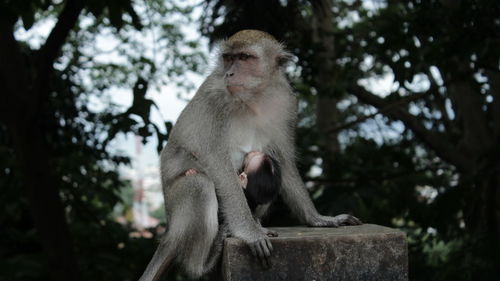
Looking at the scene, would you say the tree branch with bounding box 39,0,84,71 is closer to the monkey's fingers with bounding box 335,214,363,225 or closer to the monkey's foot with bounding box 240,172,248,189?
the monkey's foot with bounding box 240,172,248,189

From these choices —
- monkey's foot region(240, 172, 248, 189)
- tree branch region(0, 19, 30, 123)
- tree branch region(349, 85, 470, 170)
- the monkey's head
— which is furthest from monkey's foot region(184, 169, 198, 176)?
tree branch region(349, 85, 470, 170)

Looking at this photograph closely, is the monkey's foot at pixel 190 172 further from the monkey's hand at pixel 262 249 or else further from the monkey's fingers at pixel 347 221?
the monkey's fingers at pixel 347 221

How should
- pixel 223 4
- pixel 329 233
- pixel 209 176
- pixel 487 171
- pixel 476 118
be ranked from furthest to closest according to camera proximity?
1. pixel 476 118
2. pixel 223 4
3. pixel 487 171
4. pixel 209 176
5. pixel 329 233

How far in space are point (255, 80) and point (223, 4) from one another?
76.9 inches

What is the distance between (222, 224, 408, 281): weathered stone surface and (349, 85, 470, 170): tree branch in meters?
3.97

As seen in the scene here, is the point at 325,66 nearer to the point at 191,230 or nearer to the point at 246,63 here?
the point at 246,63

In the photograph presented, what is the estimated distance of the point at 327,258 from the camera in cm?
343

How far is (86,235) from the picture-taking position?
7531 millimetres

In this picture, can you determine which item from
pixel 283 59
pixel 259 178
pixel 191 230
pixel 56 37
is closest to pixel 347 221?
pixel 259 178

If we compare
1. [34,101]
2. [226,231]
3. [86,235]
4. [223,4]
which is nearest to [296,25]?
[223,4]

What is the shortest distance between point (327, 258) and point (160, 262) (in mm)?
1074

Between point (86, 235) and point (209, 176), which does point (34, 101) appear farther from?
point (209, 176)

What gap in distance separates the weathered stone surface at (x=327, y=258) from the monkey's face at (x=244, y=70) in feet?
3.45

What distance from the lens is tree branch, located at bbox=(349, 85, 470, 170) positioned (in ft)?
23.6
